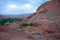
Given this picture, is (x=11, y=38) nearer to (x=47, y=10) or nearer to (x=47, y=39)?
(x=47, y=39)

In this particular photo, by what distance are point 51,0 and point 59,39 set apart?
18.6 meters

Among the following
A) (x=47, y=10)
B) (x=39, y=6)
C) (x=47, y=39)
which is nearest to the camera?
(x=47, y=39)

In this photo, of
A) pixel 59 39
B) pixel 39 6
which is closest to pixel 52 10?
pixel 39 6

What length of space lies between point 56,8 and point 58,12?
157 cm

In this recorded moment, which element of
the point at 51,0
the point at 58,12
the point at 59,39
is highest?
the point at 51,0

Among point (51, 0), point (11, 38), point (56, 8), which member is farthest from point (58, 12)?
point (11, 38)

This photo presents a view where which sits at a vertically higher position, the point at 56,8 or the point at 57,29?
the point at 56,8

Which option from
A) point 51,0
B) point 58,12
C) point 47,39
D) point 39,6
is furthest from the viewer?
point 39,6

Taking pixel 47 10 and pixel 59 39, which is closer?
pixel 59 39

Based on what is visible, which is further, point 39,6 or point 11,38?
point 39,6

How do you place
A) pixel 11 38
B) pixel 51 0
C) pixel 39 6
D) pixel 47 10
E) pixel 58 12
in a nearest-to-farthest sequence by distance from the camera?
pixel 11 38 < pixel 58 12 < pixel 47 10 < pixel 51 0 < pixel 39 6

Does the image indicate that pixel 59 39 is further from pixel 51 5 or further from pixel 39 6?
pixel 39 6

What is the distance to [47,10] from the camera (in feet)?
102

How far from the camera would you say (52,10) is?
3016 cm
